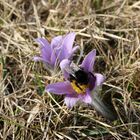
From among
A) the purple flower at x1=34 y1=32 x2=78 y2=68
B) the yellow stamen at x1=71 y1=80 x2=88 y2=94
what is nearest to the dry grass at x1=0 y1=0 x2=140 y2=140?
the purple flower at x1=34 y1=32 x2=78 y2=68

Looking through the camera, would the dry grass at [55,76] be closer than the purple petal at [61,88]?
No

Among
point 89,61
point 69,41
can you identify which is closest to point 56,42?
point 69,41

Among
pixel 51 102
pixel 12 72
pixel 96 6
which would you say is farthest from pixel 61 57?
pixel 96 6

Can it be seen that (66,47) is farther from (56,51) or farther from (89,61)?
(89,61)

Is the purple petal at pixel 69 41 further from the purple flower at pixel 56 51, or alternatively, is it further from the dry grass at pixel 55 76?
the dry grass at pixel 55 76

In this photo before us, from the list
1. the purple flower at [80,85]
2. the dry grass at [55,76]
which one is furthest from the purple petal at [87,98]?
the dry grass at [55,76]
